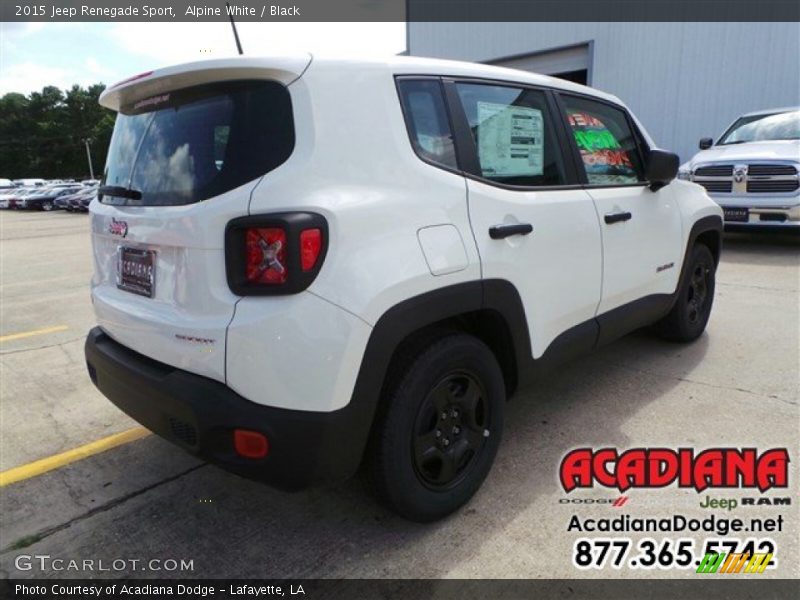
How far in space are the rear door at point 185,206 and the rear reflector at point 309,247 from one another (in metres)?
0.23

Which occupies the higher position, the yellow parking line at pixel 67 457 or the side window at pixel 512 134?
the side window at pixel 512 134

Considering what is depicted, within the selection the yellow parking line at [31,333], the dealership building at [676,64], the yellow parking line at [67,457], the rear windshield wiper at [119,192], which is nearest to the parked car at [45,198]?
the dealership building at [676,64]

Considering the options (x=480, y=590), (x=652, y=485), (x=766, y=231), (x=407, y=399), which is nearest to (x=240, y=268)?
(x=407, y=399)

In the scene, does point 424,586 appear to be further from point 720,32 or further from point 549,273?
point 720,32

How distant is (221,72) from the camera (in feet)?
6.78

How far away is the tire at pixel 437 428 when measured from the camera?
219cm

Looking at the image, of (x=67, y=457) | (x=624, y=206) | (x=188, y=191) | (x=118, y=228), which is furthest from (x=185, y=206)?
(x=624, y=206)

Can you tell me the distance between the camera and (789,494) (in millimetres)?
2625

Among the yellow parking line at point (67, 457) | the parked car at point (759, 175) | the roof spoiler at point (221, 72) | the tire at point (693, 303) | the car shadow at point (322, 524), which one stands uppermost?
the roof spoiler at point (221, 72)

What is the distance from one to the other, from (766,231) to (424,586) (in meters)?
8.47

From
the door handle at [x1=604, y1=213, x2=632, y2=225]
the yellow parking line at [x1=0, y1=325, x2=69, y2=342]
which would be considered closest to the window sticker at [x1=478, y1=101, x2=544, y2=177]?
the door handle at [x1=604, y1=213, x2=632, y2=225]

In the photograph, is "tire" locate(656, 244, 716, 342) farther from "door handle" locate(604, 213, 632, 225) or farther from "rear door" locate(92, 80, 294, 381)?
"rear door" locate(92, 80, 294, 381)

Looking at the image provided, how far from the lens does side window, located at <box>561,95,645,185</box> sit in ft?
10.4

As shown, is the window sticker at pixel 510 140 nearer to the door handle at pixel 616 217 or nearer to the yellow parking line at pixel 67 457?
the door handle at pixel 616 217
